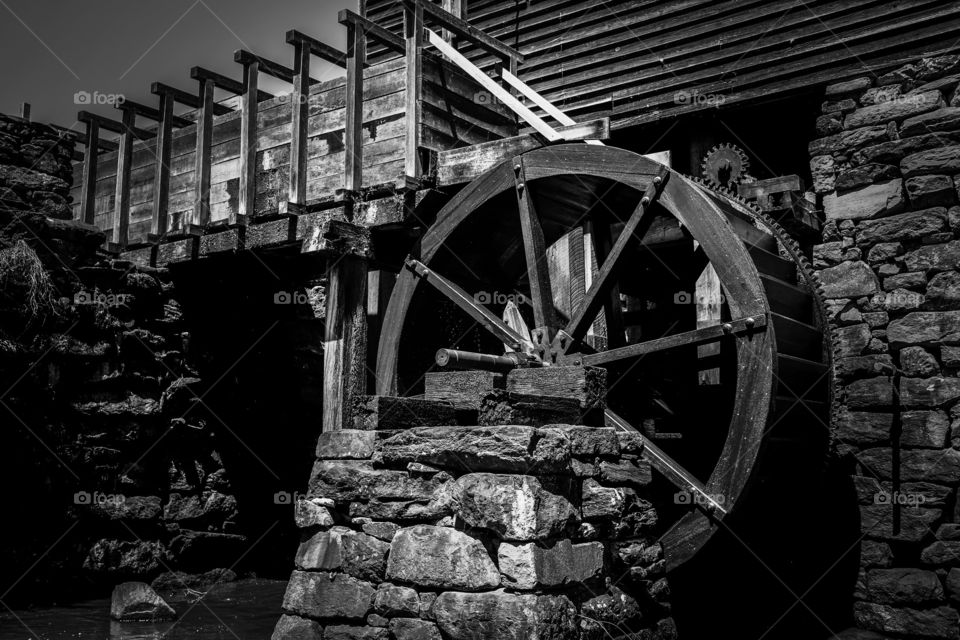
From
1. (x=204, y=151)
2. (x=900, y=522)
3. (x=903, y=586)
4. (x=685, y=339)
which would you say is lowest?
(x=903, y=586)

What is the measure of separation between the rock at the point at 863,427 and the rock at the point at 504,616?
306 centimetres

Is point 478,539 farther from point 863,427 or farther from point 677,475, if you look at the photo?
point 863,427

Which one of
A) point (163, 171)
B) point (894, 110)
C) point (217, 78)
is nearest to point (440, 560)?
point (894, 110)

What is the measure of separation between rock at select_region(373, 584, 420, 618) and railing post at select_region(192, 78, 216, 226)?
5047 mm

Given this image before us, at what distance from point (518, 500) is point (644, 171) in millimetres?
2814

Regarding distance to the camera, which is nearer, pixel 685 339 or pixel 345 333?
pixel 685 339

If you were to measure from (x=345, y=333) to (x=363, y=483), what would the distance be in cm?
274

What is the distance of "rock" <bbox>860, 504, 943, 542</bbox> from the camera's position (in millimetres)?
5586

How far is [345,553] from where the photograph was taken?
417cm

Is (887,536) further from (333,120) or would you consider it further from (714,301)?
(333,120)

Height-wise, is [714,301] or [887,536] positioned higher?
[714,301]

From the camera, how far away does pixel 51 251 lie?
24.5ft

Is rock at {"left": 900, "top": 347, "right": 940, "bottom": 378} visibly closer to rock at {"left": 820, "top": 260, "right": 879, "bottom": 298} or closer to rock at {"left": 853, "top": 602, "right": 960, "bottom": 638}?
rock at {"left": 820, "top": 260, "right": 879, "bottom": 298}

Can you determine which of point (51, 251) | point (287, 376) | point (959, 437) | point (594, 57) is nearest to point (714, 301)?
point (959, 437)
